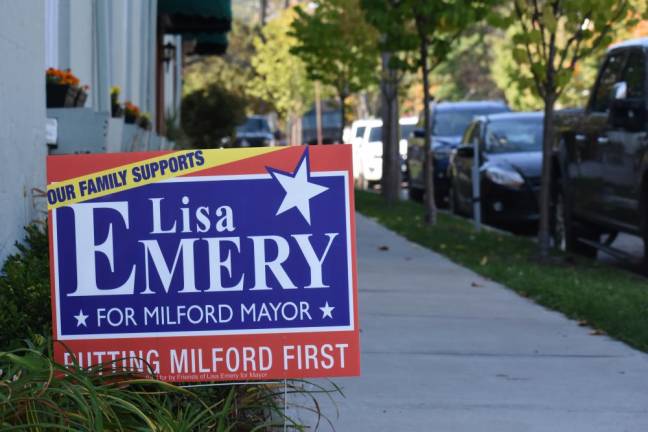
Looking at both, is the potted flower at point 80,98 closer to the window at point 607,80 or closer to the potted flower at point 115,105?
the potted flower at point 115,105

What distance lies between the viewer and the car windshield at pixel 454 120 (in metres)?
24.2

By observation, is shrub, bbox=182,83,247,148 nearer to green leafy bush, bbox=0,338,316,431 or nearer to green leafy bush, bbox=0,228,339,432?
green leafy bush, bbox=0,228,339,432

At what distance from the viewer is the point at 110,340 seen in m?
4.79

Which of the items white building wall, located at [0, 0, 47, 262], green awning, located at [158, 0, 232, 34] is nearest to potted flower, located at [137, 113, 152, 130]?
green awning, located at [158, 0, 232, 34]

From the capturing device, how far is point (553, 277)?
1100 centimetres

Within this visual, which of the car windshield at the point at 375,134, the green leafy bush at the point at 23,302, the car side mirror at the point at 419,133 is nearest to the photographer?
the green leafy bush at the point at 23,302

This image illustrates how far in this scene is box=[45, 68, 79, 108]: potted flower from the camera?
877 cm

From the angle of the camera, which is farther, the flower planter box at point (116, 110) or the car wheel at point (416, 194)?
the car wheel at point (416, 194)

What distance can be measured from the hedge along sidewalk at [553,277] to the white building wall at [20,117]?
344cm

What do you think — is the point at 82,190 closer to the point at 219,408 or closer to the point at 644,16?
the point at 219,408

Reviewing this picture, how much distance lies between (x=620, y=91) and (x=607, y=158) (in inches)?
34.8

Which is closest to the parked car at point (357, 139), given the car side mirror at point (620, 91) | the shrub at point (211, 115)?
the shrub at point (211, 115)

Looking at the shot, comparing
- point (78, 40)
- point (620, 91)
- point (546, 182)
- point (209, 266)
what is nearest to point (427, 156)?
point (546, 182)

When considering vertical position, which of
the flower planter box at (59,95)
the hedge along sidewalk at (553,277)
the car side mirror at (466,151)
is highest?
the flower planter box at (59,95)
